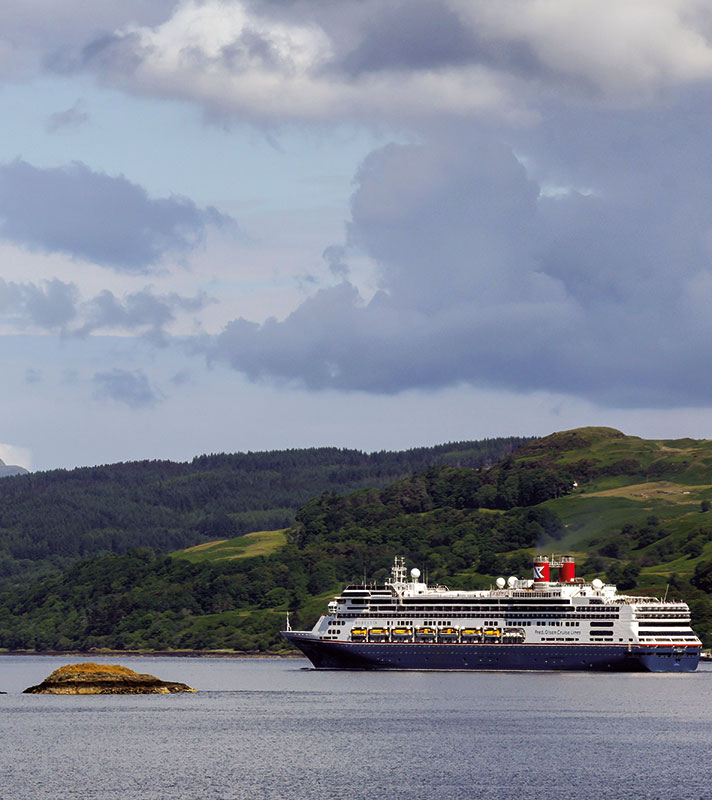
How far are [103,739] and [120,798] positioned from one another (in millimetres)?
33796

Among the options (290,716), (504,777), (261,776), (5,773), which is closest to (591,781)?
(504,777)

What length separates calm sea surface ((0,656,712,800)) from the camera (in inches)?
3821

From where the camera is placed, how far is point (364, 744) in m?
121

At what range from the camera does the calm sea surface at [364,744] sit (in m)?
97.1

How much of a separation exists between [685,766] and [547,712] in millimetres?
40713

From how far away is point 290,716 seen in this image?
148 m

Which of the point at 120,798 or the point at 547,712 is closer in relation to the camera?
the point at 120,798

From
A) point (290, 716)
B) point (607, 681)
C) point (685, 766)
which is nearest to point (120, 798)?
point (685, 766)

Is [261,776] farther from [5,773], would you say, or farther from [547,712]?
[547,712]

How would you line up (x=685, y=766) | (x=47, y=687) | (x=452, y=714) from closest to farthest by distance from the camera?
(x=685, y=766), (x=452, y=714), (x=47, y=687)

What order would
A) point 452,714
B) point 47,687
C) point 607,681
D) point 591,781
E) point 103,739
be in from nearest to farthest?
point 591,781
point 103,739
point 452,714
point 47,687
point 607,681

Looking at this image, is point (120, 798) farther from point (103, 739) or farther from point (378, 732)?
point (378, 732)

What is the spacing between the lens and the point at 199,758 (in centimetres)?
11194

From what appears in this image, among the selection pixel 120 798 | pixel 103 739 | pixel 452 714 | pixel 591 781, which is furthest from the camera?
pixel 452 714
